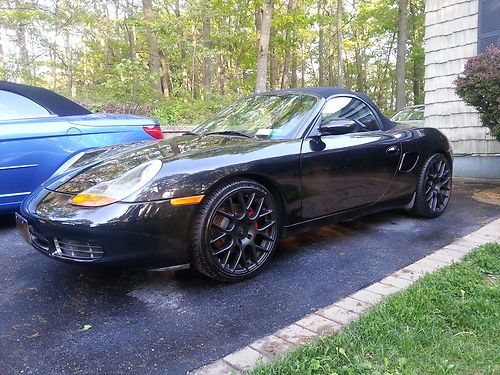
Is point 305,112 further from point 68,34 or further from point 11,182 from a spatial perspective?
point 68,34

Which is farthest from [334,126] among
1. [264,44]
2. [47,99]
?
[264,44]

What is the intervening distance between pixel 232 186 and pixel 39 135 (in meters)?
2.21

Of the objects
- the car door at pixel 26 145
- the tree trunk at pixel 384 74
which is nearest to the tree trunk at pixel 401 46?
the tree trunk at pixel 384 74

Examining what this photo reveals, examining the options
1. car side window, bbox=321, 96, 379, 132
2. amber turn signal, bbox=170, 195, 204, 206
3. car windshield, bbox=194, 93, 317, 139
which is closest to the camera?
amber turn signal, bbox=170, 195, 204, 206

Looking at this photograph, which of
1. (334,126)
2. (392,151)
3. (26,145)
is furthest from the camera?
(26,145)

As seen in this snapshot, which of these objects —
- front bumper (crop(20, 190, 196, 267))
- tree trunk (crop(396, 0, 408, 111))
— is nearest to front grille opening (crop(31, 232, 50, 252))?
front bumper (crop(20, 190, 196, 267))

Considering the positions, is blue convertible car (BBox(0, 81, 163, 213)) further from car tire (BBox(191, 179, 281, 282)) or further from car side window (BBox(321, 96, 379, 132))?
car side window (BBox(321, 96, 379, 132))

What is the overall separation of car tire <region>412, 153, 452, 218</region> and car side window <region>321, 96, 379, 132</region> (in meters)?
0.73

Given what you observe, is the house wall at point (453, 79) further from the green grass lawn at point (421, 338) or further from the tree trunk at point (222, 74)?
the tree trunk at point (222, 74)

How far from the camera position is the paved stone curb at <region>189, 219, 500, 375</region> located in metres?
1.74

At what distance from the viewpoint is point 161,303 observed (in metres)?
2.33

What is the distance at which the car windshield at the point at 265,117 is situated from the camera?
304 centimetres

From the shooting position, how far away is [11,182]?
3605 mm

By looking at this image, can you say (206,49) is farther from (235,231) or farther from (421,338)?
(421,338)
